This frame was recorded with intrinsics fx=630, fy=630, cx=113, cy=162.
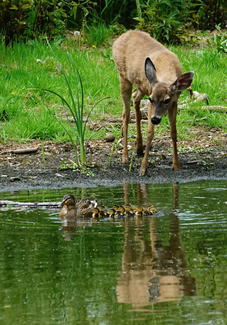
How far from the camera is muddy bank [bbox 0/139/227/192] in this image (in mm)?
8398

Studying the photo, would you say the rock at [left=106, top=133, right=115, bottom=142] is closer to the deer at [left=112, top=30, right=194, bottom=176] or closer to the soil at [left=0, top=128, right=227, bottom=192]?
the soil at [left=0, top=128, right=227, bottom=192]

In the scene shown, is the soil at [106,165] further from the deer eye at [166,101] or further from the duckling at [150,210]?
the duckling at [150,210]

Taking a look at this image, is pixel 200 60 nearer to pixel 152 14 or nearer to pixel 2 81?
pixel 152 14

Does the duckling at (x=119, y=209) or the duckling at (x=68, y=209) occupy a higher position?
the duckling at (x=119, y=209)

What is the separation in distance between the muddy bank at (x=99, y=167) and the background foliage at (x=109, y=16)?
4488mm

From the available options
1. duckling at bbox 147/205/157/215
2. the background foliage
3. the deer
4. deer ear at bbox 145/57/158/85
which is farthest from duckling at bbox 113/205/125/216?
the background foliage

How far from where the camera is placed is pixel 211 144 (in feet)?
34.0

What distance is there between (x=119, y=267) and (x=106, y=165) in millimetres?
5006

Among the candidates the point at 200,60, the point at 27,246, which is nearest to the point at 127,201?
the point at 27,246

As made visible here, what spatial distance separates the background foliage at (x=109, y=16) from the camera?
547 inches

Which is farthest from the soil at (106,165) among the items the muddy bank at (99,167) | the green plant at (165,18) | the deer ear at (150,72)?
the green plant at (165,18)

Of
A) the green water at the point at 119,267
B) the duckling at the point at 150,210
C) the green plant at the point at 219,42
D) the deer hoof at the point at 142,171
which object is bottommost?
the green plant at the point at 219,42

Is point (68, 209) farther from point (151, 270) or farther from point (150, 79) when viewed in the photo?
point (150, 79)

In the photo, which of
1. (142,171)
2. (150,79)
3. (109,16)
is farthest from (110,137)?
(109,16)
